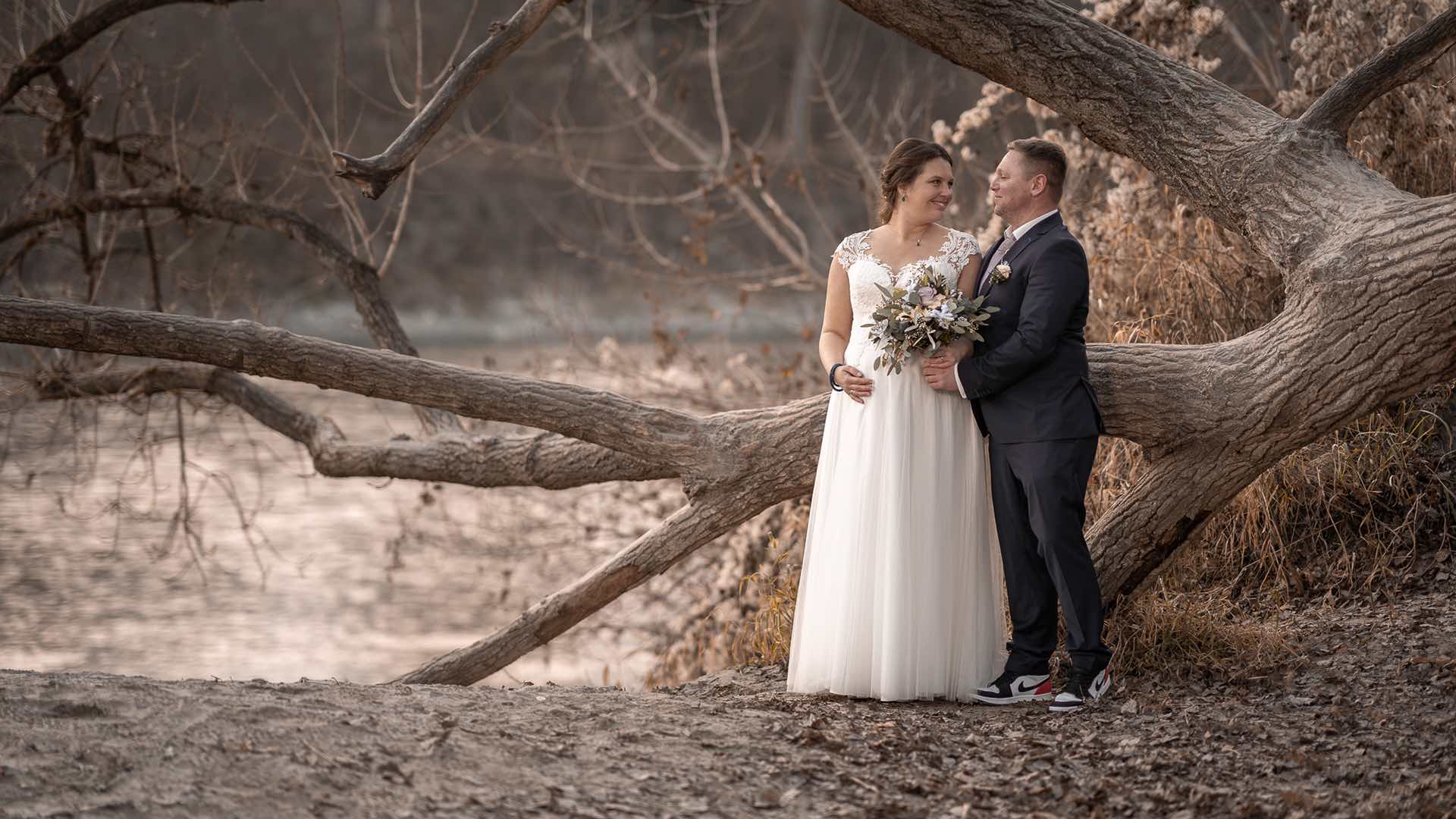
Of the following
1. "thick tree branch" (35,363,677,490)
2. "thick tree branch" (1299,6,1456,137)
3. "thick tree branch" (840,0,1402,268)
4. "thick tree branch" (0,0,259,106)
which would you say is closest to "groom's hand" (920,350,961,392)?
"thick tree branch" (840,0,1402,268)

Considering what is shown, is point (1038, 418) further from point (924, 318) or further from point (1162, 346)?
point (1162, 346)

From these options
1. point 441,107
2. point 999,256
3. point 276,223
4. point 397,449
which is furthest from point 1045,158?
point 276,223

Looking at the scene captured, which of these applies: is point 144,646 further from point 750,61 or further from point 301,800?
point 301,800

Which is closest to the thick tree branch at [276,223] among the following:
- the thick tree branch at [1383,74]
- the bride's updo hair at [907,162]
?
the bride's updo hair at [907,162]

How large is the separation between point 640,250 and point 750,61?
3.61 meters

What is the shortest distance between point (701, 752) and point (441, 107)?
2348mm

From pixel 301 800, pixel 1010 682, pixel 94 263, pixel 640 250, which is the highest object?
pixel 640 250

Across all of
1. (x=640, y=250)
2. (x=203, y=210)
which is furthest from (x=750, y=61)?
(x=203, y=210)

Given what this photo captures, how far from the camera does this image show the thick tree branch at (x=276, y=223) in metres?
7.47

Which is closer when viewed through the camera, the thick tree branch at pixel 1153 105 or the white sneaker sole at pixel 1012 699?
the white sneaker sole at pixel 1012 699

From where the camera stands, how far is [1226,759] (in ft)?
12.4

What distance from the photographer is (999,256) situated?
4543 millimetres

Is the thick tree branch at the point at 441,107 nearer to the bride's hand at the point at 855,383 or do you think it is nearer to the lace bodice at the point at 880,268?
the lace bodice at the point at 880,268

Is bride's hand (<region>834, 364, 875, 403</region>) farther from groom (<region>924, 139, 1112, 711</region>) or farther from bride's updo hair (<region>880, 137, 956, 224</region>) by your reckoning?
bride's updo hair (<region>880, 137, 956, 224</region>)
